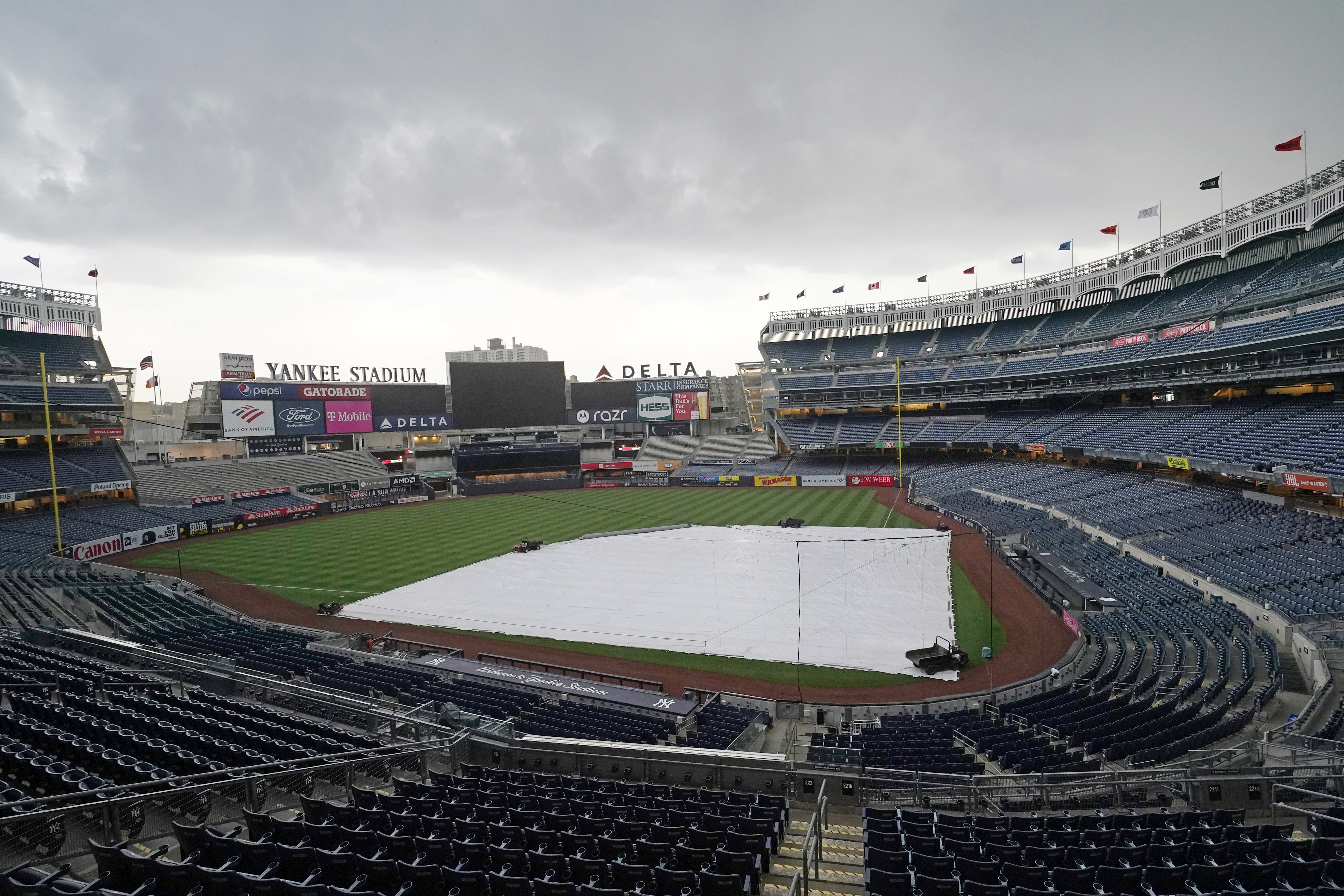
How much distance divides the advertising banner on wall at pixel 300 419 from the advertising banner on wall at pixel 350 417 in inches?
22.7

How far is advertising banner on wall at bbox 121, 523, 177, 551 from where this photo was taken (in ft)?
139

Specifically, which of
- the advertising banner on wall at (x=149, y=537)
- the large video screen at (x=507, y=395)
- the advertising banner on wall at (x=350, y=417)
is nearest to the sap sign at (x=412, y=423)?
the advertising banner on wall at (x=350, y=417)

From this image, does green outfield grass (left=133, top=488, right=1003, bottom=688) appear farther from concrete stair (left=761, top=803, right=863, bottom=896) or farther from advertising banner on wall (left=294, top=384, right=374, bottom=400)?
advertising banner on wall (left=294, top=384, right=374, bottom=400)

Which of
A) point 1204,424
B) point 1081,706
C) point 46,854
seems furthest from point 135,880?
point 1204,424

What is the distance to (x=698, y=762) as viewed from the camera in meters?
11.7

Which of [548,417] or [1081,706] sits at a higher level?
[548,417]

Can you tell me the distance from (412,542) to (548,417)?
3465 cm

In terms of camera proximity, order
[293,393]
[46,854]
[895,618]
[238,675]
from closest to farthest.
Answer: [46,854], [238,675], [895,618], [293,393]

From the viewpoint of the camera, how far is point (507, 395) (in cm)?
7406

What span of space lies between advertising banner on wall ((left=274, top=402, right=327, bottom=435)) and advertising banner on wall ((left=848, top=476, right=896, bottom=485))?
170ft

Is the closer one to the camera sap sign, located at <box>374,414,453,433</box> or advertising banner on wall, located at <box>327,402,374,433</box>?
advertising banner on wall, located at <box>327,402,374,433</box>

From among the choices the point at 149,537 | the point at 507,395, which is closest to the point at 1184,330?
the point at 507,395

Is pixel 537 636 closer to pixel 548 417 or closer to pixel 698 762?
pixel 698 762

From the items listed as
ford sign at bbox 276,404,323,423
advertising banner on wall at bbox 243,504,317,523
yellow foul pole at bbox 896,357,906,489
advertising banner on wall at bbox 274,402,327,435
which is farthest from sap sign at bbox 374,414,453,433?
yellow foul pole at bbox 896,357,906,489
